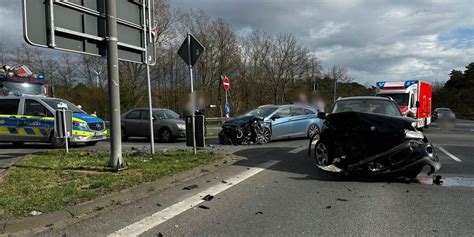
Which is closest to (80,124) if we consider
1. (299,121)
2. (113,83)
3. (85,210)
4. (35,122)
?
(35,122)

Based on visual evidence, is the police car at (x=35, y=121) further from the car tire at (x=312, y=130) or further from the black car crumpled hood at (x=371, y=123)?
the black car crumpled hood at (x=371, y=123)

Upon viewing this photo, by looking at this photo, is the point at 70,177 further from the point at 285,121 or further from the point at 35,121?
the point at 285,121

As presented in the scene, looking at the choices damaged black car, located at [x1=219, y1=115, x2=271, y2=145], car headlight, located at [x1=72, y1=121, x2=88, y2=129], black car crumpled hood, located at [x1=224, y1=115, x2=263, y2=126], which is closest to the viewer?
car headlight, located at [x1=72, y1=121, x2=88, y2=129]

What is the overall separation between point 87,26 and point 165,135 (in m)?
8.96

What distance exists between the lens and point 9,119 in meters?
13.6

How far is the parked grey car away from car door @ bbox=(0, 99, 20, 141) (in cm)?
435

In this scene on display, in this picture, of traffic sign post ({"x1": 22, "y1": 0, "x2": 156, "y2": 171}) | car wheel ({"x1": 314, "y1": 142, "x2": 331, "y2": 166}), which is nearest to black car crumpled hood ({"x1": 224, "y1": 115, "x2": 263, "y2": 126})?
traffic sign post ({"x1": 22, "y1": 0, "x2": 156, "y2": 171})

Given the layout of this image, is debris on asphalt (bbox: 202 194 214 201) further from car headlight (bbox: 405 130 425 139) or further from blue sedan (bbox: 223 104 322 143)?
blue sedan (bbox: 223 104 322 143)

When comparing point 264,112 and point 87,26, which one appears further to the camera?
point 264,112

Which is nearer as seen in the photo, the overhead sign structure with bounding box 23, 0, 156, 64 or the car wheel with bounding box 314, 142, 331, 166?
the overhead sign structure with bounding box 23, 0, 156, 64

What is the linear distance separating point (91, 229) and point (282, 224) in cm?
221

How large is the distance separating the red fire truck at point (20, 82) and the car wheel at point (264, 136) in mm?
10880

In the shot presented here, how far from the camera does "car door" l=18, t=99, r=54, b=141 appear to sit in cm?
1333

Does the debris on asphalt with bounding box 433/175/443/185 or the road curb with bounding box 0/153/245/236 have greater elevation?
the road curb with bounding box 0/153/245/236
